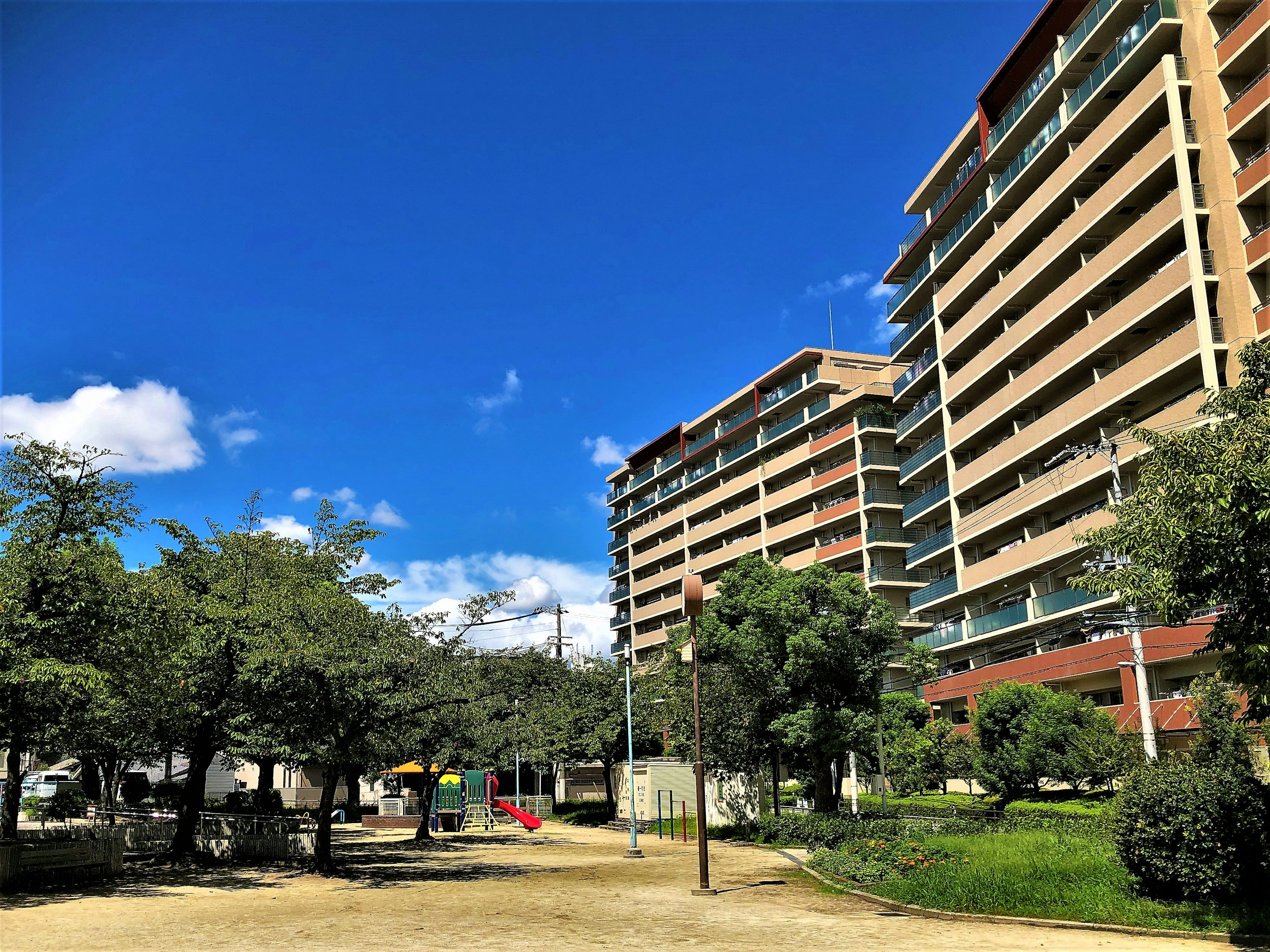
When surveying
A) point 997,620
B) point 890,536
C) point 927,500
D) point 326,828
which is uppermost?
point 927,500

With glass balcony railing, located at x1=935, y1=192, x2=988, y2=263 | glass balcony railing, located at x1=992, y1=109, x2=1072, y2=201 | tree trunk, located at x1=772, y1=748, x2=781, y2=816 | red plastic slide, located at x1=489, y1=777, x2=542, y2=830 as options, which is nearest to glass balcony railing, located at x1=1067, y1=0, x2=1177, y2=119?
glass balcony railing, located at x1=992, y1=109, x2=1072, y2=201

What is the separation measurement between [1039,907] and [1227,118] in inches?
1486

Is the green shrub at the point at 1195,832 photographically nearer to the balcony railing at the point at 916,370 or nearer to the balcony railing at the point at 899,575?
the balcony railing at the point at 916,370

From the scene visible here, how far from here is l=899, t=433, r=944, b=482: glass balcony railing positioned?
201 ft

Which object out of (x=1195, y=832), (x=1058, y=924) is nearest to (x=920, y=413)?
(x=1195, y=832)

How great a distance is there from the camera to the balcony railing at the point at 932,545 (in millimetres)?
59500

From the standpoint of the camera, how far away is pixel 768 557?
8100 centimetres

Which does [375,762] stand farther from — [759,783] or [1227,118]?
[1227,118]

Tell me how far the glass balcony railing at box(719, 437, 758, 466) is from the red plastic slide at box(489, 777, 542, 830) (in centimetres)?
3636

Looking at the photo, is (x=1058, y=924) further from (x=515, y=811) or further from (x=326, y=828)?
(x=515, y=811)

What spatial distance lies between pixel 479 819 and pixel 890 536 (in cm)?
3433

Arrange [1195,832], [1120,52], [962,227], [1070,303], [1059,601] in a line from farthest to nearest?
[962,227]
[1070,303]
[1059,601]
[1120,52]
[1195,832]

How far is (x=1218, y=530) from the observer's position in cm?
1147

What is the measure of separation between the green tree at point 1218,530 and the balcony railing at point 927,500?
48.0 meters
